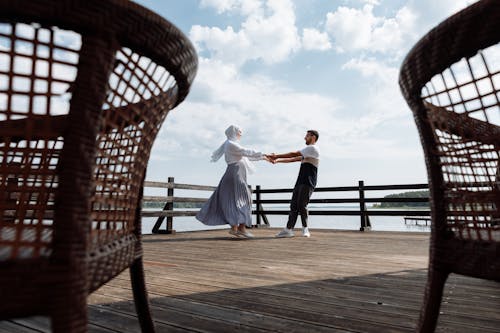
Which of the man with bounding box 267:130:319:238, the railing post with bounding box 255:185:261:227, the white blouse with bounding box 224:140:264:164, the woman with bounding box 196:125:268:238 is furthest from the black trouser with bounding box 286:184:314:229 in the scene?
the railing post with bounding box 255:185:261:227

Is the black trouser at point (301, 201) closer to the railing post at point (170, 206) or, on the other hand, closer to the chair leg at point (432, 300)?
the railing post at point (170, 206)

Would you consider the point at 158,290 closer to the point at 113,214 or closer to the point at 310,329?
the point at 310,329

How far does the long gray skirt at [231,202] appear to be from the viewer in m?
5.12

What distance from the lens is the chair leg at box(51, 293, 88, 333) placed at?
1.46 ft

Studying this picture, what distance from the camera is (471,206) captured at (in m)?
0.71

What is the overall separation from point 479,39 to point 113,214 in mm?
788

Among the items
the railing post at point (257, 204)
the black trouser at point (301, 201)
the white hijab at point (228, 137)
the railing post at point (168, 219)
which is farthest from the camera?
the railing post at point (257, 204)

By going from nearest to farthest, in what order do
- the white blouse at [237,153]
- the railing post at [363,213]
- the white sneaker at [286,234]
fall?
the white blouse at [237,153] → the white sneaker at [286,234] → the railing post at [363,213]

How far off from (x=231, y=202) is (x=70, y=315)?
15.4ft

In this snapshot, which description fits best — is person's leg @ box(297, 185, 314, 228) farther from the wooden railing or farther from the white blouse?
the wooden railing

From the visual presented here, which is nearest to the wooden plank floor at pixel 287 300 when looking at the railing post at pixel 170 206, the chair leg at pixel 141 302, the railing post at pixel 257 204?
the chair leg at pixel 141 302

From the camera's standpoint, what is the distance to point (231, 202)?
5145 millimetres

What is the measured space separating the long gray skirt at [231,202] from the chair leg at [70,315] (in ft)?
15.3

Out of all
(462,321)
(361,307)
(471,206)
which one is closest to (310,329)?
(361,307)
